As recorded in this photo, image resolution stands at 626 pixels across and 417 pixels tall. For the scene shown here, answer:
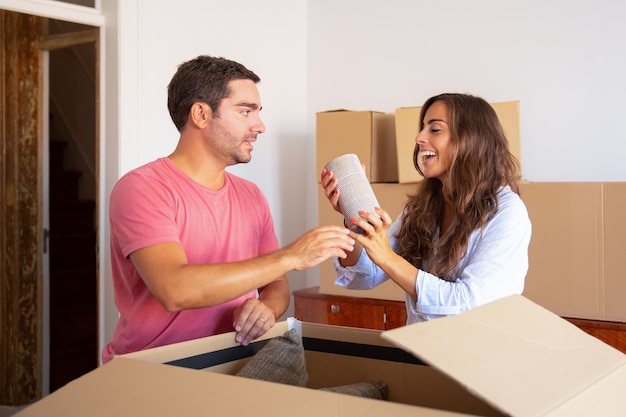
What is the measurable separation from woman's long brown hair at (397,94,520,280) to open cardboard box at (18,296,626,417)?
662mm

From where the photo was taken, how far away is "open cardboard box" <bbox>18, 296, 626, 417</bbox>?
0.81 m

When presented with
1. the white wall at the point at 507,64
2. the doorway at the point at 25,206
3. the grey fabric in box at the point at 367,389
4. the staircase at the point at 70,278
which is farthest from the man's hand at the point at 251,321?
the staircase at the point at 70,278

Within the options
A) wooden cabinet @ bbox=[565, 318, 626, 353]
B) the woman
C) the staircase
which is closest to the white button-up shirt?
the woman

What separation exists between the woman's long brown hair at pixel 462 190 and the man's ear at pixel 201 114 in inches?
23.0

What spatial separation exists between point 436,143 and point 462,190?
142 mm

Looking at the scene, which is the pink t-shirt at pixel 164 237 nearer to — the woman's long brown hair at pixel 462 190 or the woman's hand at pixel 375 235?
the woman's hand at pixel 375 235

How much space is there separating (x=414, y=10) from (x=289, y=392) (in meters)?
3.31

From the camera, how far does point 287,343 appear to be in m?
1.39

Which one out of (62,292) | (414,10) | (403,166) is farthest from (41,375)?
(414,10)

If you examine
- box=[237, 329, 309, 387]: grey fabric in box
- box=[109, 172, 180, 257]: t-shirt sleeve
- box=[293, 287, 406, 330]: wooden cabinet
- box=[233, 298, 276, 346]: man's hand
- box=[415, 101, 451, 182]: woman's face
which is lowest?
box=[293, 287, 406, 330]: wooden cabinet

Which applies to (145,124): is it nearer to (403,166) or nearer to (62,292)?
(403,166)

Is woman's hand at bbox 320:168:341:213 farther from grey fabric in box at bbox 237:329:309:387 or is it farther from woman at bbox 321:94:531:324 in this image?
grey fabric in box at bbox 237:329:309:387

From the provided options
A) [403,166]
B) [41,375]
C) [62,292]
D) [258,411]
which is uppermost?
[403,166]

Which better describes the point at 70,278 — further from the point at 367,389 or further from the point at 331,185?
the point at 367,389
